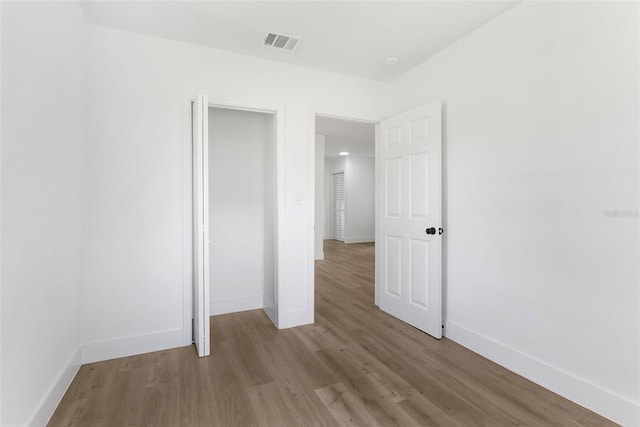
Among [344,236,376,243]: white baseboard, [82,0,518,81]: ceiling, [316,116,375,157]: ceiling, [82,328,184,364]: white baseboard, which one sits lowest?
[82,328,184,364]: white baseboard

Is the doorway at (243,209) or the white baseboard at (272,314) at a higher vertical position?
the doorway at (243,209)

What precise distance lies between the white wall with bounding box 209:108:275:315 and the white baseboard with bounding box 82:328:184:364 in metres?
0.73

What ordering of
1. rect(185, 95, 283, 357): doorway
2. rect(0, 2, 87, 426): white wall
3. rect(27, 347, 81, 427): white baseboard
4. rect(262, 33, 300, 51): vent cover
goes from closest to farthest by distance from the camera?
rect(0, 2, 87, 426): white wall, rect(27, 347, 81, 427): white baseboard, rect(262, 33, 300, 51): vent cover, rect(185, 95, 283, 357): doorway

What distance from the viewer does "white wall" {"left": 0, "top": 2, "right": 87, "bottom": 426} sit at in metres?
1.37

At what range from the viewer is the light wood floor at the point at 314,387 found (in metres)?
1.77

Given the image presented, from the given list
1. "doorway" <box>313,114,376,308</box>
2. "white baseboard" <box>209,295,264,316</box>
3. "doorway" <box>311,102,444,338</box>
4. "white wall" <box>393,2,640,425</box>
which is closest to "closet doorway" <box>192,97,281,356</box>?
"white baseboard" <box>209,295,264,316</box>

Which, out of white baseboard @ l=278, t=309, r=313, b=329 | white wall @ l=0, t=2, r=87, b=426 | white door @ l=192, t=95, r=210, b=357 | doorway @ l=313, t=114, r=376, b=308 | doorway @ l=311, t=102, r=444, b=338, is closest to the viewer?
white wall @ l=0, t=2, r=87, b=426

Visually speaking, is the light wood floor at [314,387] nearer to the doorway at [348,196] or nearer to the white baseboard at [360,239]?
the doorway at [348,196]

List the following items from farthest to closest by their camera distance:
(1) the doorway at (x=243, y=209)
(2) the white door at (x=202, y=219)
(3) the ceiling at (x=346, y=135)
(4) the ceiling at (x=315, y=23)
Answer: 1. (3) the ceiling at (x=346, y=135)
2. (1) the doorway at (x=243, y=209)
3. (2) the white door at (x=202, y=219)
4. (4) the ceiling at (x=315, y=23)

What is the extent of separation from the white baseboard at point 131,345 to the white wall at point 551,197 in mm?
2418

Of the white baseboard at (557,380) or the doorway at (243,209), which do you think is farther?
the doorway at (243,209)

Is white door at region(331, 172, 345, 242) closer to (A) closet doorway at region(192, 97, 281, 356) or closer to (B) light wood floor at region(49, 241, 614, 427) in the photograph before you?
(A) closet doorway at region(192, 97, 281, 356)

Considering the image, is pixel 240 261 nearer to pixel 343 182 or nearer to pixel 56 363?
pixel 56 363

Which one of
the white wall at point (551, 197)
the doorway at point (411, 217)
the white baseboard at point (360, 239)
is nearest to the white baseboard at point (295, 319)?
the doorway at point (411, 217)
